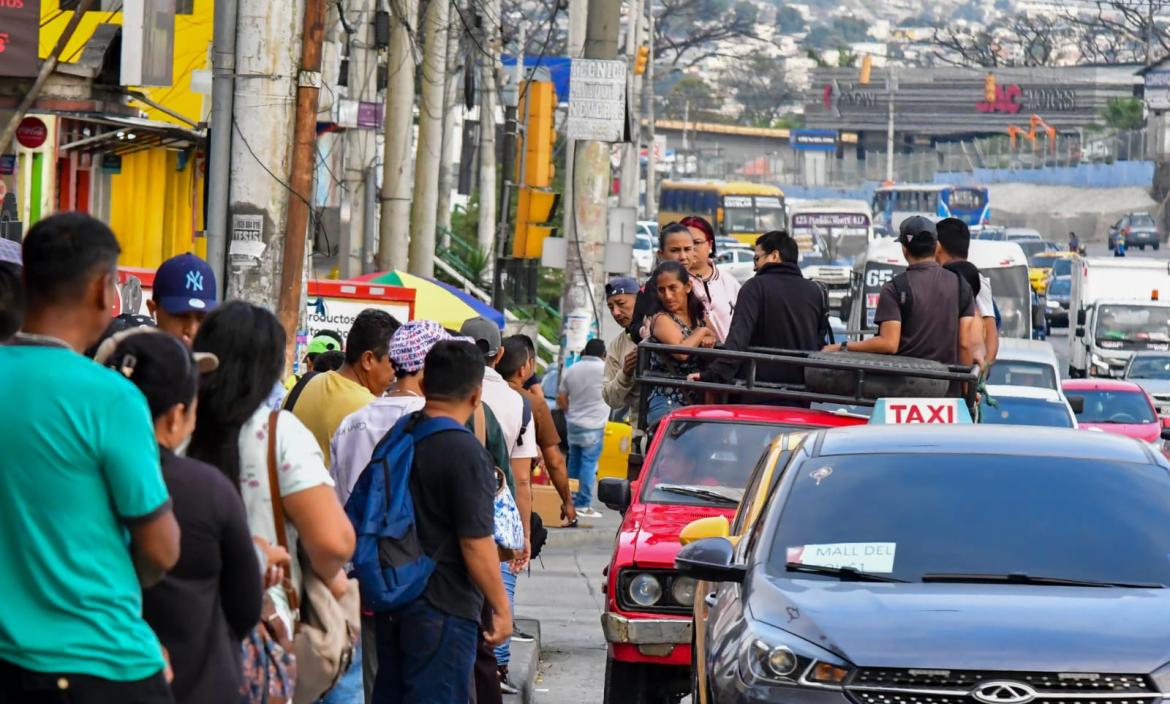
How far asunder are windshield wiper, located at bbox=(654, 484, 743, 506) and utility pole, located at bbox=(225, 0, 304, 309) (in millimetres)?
2211

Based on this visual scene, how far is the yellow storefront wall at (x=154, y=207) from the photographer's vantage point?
25.5 metres

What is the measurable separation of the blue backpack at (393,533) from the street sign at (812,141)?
13535 centimetres

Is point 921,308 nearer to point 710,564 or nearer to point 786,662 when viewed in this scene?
point 710,564

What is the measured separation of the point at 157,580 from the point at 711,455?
5937 millimetres

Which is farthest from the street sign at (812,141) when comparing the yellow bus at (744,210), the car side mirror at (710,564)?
the car side mirror at (710,564)

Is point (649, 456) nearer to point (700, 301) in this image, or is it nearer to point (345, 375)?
point (700, 301)

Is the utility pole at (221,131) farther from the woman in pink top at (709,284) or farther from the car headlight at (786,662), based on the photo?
the car headlight at (786,662)

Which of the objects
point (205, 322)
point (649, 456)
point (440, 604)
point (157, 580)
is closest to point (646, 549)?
point (649, 456)

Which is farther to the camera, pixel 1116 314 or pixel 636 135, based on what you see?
pixel 636 135

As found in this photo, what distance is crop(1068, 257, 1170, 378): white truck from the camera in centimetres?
3678

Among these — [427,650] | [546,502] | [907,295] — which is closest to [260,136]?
[907,295]

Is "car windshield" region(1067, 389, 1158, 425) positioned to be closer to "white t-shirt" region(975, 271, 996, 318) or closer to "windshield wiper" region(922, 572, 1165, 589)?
"white t-shirt" region(975, 271, 996, 318)

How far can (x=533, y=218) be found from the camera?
22.6m

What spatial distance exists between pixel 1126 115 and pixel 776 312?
111m
